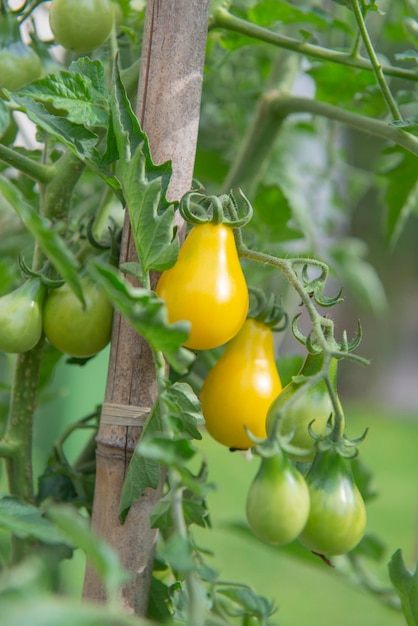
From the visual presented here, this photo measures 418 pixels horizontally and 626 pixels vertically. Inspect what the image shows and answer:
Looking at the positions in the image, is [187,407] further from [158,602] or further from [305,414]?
[158,602]

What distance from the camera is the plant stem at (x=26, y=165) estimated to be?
53 cm

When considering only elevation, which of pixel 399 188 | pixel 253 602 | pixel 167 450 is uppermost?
pixel 167 450

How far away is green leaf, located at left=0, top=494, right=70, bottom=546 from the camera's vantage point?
1.43 ft

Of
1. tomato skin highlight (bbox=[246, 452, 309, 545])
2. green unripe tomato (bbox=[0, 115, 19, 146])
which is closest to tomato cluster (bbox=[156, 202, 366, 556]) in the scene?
tomato skin highlight (bbox=[246, 452, 309, 545])

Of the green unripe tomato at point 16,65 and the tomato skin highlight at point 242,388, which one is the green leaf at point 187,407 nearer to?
the tomato skin highlight at point 242,388

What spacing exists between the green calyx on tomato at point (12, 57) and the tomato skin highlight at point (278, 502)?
336 mm

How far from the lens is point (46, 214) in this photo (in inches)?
23.6

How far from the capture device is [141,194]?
0.45 meters

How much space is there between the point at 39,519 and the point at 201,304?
0.15m

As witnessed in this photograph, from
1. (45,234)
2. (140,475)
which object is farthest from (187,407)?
(45,234)

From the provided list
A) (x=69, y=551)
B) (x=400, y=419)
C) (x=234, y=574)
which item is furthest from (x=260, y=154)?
(x=400, y=419)

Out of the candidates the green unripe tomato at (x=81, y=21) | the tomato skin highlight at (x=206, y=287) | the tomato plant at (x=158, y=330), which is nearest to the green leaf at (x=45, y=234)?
the tomato plant at (x=158, y=330)

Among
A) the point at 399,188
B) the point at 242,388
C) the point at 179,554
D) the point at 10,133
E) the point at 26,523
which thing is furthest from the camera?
the point at 399,188

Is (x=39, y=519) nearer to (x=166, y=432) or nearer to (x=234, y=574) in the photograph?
(x=166, y=432)
